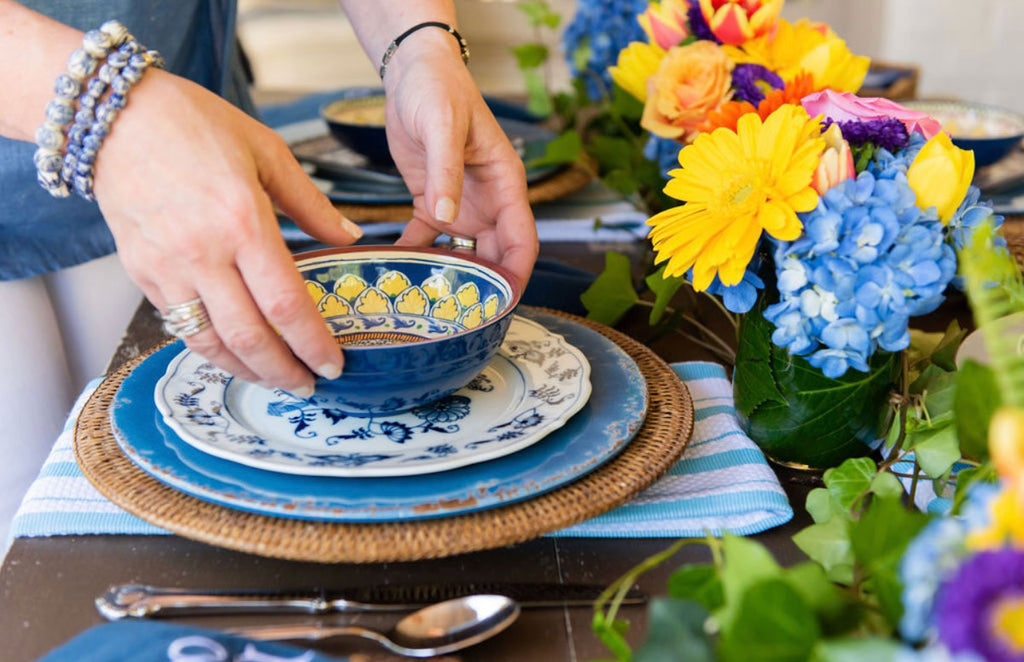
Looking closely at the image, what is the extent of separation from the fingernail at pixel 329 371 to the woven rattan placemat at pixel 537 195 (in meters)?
0.49

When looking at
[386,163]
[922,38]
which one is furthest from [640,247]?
[922,38]

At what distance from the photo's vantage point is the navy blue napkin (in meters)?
0.41

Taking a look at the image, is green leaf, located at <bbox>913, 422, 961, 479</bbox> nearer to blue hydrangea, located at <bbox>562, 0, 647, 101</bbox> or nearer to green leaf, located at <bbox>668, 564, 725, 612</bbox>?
green leaf, located at <bbox>668, 564, 725, 612</bbox>

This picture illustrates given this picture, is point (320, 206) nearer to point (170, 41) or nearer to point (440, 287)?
point (440, 287)

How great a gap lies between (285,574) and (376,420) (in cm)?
12

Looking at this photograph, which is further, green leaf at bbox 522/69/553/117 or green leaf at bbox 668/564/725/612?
green leaf at bbox 522/69/553/117

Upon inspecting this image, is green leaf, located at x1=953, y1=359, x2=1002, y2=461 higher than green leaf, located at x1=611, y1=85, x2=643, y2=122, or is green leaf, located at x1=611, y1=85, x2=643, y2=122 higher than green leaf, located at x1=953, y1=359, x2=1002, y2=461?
green leaf, located at x1=953, y1=359, x2=1002, y2=461

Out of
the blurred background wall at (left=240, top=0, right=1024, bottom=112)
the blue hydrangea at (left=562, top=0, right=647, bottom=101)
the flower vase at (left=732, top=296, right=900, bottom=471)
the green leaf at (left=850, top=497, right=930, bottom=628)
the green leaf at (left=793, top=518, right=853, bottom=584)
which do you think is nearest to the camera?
the green leaf at (left=850, top=497, right=930, bottom=628)

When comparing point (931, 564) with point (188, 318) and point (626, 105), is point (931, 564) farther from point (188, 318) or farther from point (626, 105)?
point (626, 105)

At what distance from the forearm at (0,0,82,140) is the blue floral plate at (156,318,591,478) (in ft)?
0.63

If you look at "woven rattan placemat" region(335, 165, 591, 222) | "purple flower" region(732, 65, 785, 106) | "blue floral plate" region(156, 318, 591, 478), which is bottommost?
"woven rattan placemat" region(335, 165, 591, 222)

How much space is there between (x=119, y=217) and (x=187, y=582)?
0.21 meters

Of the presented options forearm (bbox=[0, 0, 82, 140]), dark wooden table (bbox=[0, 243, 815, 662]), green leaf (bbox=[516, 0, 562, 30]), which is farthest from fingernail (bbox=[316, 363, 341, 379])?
green leaf (bbox=[516, 0, 562, 30])

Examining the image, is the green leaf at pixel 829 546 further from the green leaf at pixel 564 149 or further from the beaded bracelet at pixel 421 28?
the green leaf at pixel 564 149
